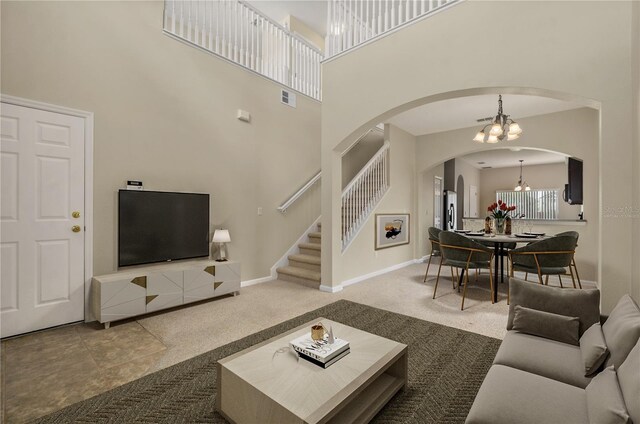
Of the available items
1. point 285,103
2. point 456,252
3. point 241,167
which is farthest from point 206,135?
point 456,252

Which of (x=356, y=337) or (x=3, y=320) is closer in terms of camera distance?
(x=356, y=337)

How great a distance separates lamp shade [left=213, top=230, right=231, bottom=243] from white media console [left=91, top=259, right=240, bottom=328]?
301 mm

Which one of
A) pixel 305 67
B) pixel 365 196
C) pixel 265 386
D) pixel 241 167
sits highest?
pixel 305 67

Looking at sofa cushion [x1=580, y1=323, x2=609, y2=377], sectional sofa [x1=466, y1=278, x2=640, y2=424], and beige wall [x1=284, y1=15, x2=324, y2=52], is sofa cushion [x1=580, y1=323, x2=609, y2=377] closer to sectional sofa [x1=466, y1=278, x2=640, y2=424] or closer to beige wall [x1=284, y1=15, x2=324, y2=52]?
sectional sofa [x1=466, y1=278, x2=640, y2=424]

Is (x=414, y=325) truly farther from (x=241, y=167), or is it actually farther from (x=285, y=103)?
(x=285, y=103)

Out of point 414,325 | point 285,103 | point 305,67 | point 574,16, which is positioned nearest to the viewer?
point 574,16

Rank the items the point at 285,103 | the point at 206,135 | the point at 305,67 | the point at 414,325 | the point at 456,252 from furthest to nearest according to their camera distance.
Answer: the point at 305,67 < the point at 285,103 < the point at 206,135 < the point at 456,252 < the point at 414,325

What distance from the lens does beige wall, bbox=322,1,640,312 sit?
2438 mm

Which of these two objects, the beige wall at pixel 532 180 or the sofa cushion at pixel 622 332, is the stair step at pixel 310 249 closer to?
the sofa cushion at pixel 622 332

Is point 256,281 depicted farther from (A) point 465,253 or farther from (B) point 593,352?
(B) point 593,352

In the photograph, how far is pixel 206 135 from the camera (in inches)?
163

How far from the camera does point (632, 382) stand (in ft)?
3.39

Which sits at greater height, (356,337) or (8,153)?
(8,153)

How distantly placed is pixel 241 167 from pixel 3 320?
10.0 ft
